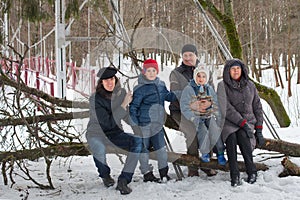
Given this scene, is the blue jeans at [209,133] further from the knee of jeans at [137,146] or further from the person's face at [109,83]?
the person's face at [109,83]

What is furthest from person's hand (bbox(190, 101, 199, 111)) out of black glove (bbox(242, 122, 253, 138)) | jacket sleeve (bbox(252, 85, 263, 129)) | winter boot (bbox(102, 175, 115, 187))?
winter boot (bbox(102, 175, 115, 187))

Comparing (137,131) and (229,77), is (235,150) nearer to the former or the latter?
(229,77)

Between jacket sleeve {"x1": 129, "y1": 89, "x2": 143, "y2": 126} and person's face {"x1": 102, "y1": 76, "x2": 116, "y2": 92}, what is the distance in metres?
0.25

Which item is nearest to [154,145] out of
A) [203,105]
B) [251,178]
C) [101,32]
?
[203,105]

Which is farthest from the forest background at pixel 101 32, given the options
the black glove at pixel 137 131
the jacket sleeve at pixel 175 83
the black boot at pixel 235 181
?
the black boot at pixel 235 181

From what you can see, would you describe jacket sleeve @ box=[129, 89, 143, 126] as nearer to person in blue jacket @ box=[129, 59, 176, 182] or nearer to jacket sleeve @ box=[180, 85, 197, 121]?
person in blue jacket @ box=[129, 59, 176, 182]

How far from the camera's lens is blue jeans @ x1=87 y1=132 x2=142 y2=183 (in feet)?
13.6

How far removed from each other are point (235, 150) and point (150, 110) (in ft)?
3.05

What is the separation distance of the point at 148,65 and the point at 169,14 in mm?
9549

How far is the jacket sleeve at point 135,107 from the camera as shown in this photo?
4156mm

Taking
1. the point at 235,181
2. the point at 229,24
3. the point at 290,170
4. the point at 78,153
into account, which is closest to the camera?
the point at 235,181

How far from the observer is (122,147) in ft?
14.0

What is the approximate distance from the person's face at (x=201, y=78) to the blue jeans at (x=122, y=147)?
82cm

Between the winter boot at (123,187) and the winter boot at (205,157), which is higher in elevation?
the winter boot at (205,157)
